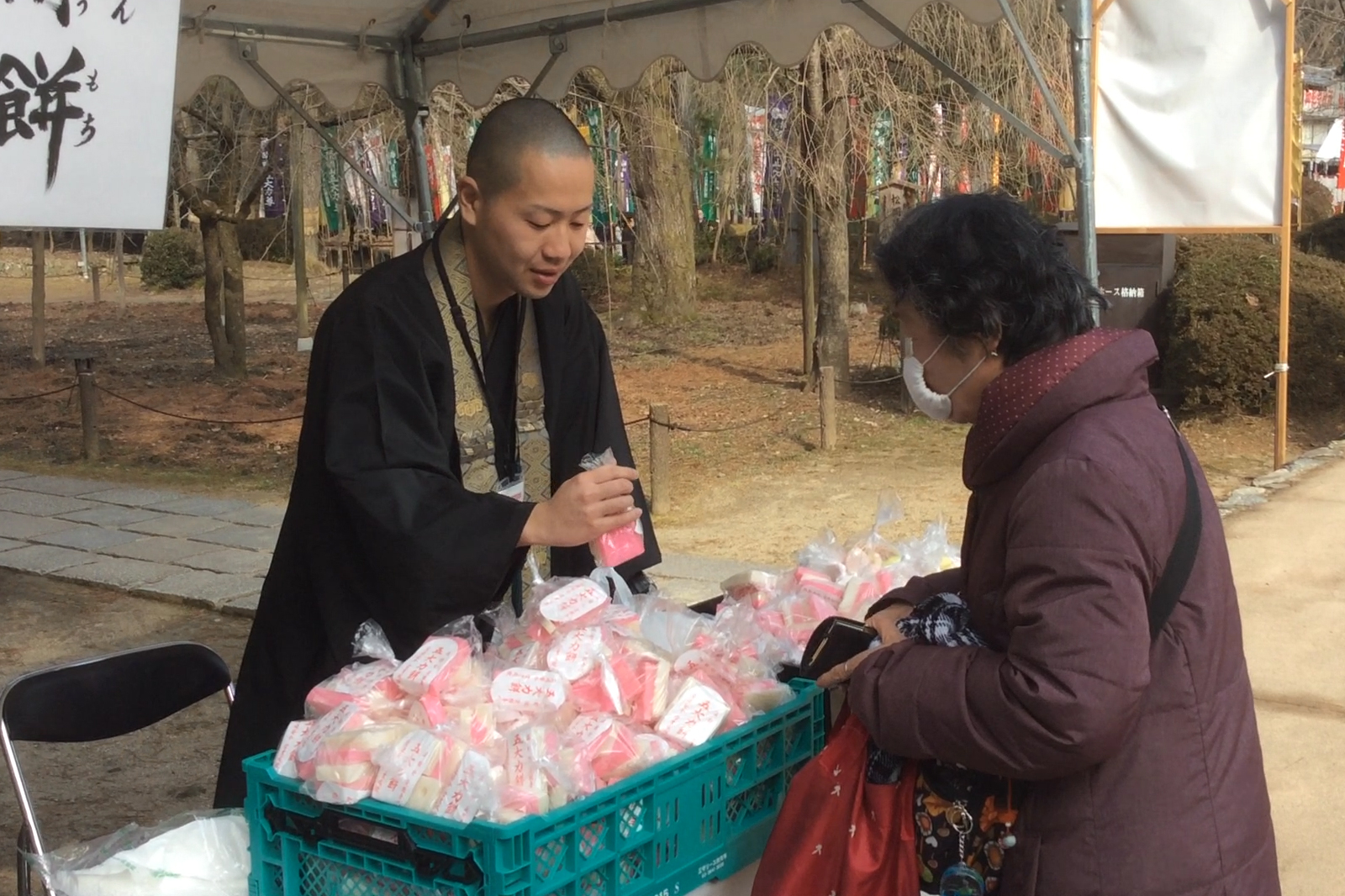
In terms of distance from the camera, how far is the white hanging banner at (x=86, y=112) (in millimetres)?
2787

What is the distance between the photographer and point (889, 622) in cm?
207

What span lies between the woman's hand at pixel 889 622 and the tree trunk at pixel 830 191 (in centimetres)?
936

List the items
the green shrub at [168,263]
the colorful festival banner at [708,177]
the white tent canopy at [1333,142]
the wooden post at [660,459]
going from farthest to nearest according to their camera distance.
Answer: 1. the green shrub at [168,263]
2. the white tent canopy at [1333,142]
3. the colorful festival banner at [708,177]
4. the wooden post at [660,459]

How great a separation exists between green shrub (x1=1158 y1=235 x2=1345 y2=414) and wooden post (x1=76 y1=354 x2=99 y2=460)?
883 cm

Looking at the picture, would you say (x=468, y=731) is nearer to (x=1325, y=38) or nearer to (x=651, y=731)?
(x=651, y=731)

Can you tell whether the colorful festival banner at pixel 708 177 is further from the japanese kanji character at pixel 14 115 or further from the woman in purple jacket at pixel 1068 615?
the woman in purple jacket at pixel 1068 615

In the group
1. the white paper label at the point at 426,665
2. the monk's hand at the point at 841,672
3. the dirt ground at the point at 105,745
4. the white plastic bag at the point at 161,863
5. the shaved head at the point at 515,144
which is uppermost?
the shaved head at the point at 515,144

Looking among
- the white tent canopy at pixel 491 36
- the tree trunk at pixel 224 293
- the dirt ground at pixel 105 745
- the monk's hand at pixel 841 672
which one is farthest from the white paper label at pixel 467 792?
the tree trunk at pixel 224 293

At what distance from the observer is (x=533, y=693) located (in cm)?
189

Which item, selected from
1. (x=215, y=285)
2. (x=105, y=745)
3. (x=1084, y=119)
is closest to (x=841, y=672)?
(x=1084, y=119)

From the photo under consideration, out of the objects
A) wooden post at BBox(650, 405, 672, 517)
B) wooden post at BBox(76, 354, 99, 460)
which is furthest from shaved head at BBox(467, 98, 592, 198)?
wooden post at BBox(76, 354, 99, 460)

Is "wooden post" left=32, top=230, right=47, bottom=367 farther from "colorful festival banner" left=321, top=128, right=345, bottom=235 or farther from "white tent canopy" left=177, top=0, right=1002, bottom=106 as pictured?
"white tent canopy" left=177, top=0, right=1002, bottom=106

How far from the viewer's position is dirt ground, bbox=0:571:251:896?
4254mm

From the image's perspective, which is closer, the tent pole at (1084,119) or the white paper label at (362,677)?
the white paper label at (362,677)
